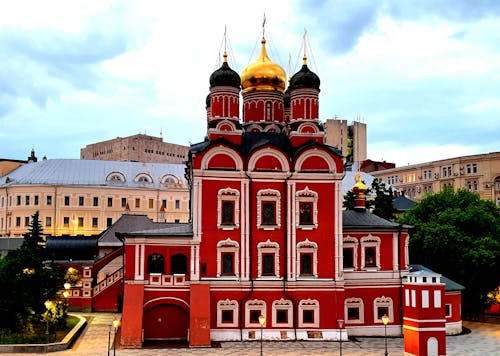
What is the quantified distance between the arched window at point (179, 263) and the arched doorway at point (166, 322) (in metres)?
1.63

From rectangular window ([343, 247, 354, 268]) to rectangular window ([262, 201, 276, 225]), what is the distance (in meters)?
4.23

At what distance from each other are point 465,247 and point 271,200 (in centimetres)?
1404

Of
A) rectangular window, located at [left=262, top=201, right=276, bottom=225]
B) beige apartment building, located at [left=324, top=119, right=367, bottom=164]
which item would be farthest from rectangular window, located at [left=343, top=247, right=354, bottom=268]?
beige apartment building, located at [left=324, top=119, right=367, bottom=164]

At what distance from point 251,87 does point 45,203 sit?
34.4 metres

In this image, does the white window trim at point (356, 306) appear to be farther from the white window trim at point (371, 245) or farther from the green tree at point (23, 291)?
the green tree at point (23, 291)

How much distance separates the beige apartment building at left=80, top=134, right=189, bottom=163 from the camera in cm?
11262

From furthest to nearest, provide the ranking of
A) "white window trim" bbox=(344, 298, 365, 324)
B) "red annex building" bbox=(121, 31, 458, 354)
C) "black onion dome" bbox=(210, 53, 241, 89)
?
"black onion dome" bbox=(210, 53, 241, 89) → "white window trim" bbox=(344, 298, 365, 324) → "red annex building" bbox=(121, 31, 458, 354)

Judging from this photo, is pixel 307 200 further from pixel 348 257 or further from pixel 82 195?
pixel 82 195

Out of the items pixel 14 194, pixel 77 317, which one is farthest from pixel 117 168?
pixel 77 317

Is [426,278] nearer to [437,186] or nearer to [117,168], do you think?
[117,168]

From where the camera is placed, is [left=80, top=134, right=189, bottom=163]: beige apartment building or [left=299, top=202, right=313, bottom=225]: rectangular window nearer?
[left=299, top=202, right=313, bottom=225]: rectangular window

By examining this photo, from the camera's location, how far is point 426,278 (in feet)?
80.5

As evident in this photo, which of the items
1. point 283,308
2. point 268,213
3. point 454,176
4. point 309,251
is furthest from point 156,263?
point 454,176

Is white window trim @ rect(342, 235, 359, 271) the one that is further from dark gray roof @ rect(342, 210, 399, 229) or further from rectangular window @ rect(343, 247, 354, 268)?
dark gray roof @ rect(342, 210, 399, 229)
